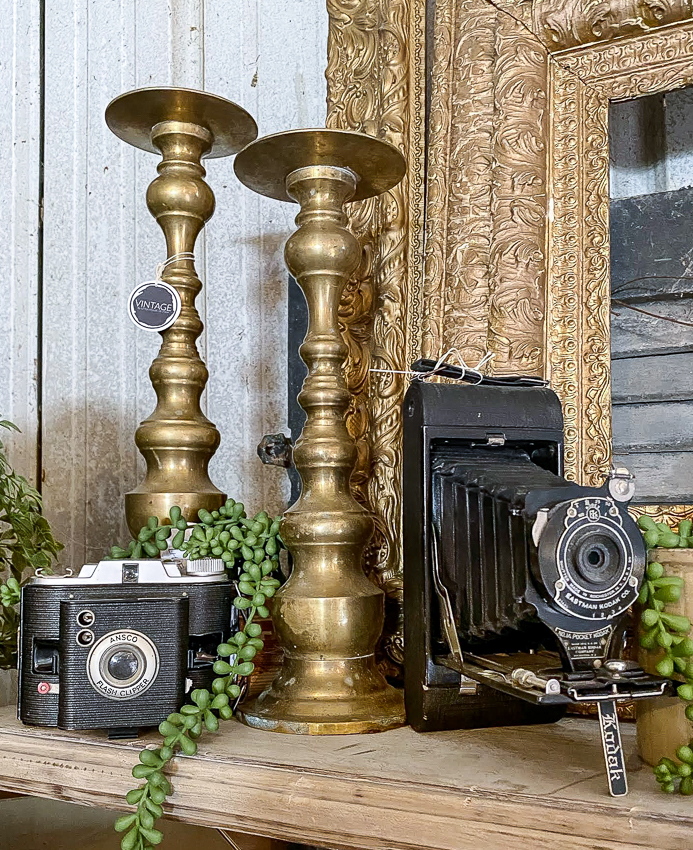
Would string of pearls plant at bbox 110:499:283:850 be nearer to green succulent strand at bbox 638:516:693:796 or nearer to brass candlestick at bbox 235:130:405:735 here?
brass candlestick at bbox 235:130:405:735

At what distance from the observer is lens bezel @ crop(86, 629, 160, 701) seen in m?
0.85

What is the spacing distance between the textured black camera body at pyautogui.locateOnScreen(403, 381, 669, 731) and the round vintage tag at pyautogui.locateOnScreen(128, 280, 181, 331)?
0.32 m

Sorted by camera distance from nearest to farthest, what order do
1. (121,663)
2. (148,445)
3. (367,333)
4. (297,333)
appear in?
(121,663) < (148,445) < (367,333) < (297,333)

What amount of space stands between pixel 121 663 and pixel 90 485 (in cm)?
56

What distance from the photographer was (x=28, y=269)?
1.39m

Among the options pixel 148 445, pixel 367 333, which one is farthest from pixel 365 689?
pixel 367 333

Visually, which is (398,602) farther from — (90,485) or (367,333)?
(90,485)

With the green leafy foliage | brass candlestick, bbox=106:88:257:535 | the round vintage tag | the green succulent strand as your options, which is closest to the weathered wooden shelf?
the green succulent strand

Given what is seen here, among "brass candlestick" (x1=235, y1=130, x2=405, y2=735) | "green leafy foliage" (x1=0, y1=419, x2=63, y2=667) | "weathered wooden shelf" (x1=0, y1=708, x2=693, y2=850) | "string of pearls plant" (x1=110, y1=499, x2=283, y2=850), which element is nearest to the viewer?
"weathered wooden shelf" (x1=0, y1=708, x2=693, y2=850)

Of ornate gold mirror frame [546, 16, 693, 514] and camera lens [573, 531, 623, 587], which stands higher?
ornate gold mirror frame [546, 16, 693, 514]

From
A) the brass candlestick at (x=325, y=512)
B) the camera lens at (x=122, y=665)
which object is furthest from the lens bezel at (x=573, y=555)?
the camera lens at (x=122, y=665)

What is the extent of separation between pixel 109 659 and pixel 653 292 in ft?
2.23

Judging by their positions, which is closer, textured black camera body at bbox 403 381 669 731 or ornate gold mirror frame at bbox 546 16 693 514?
textured black camera body at bbox 403 381 669 731

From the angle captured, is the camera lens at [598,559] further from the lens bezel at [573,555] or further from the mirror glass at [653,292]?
the mirror glass at [653,292]
